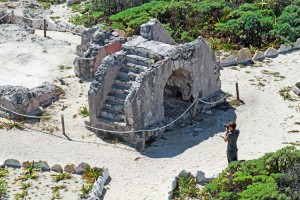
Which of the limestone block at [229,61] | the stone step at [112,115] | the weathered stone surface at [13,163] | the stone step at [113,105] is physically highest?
the limestone block at [229,61]

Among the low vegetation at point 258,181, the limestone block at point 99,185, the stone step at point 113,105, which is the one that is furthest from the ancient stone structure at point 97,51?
the low vegetation at point 258,181

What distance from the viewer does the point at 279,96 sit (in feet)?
94.2

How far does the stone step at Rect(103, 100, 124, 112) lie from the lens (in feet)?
86.5

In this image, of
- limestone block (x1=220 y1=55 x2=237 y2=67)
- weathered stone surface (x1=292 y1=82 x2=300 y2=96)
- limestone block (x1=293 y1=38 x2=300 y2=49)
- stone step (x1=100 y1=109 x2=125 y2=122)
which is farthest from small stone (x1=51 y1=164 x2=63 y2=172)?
limestone block (x1=293 y1=38 x2=300 y2=49)

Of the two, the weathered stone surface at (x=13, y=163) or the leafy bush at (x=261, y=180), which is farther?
the weathered stone surface at (x=13, y=163)

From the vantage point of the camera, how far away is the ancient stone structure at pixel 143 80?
25594mm

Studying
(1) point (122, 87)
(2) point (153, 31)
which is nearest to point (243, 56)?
(2) point (153, 31)

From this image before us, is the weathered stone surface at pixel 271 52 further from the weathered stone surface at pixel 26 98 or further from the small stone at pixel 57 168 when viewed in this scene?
the small stone at pixel 57 168

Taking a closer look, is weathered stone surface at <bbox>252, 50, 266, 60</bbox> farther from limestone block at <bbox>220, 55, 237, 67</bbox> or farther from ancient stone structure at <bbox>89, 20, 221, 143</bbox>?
ancient stone structure at <bbox>89, 20, 221, 143</bbox>

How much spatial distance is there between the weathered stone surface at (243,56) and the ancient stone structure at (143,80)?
161 inches

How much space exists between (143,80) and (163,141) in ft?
7.13

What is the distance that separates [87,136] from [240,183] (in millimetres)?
7363

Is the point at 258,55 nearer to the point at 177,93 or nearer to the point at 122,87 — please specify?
the point at 177,93

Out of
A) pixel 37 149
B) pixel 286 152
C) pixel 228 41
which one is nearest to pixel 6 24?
pixel 228 41
